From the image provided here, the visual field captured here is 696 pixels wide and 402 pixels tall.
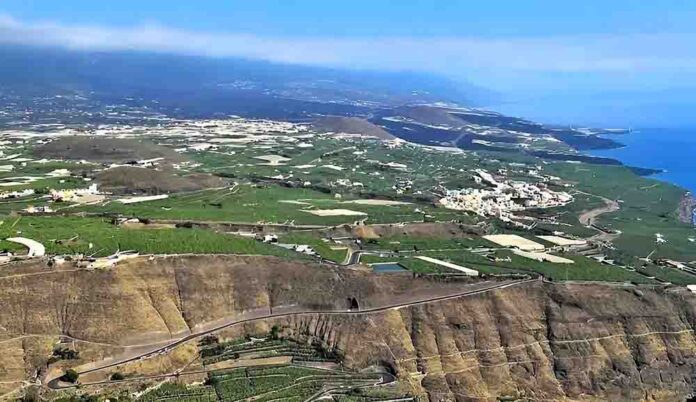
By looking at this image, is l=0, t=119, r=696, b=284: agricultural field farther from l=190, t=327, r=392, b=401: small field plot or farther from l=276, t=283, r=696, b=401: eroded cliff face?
l=190, t=327, r=392, b=401: small field plot

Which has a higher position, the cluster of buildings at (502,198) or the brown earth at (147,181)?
the brown earth at (147,181)

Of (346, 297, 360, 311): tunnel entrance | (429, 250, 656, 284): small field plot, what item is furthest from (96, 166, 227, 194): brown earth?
(346, 297, 360, 311): tunnel entrance

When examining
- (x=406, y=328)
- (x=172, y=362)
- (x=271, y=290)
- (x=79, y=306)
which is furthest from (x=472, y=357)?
(x=79, y=306)

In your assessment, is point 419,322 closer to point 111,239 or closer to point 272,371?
point 272,371

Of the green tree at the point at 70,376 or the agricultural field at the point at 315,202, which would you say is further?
the agricultural field at the point at 315,202

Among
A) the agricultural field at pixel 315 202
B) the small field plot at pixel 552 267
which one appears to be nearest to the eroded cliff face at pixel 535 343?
the small field plot at pixel 552 267

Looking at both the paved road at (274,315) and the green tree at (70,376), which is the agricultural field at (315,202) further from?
the green tree at (70,376)

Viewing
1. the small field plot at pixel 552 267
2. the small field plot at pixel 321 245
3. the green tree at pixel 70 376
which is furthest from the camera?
the small field plot at pixel 552 267
